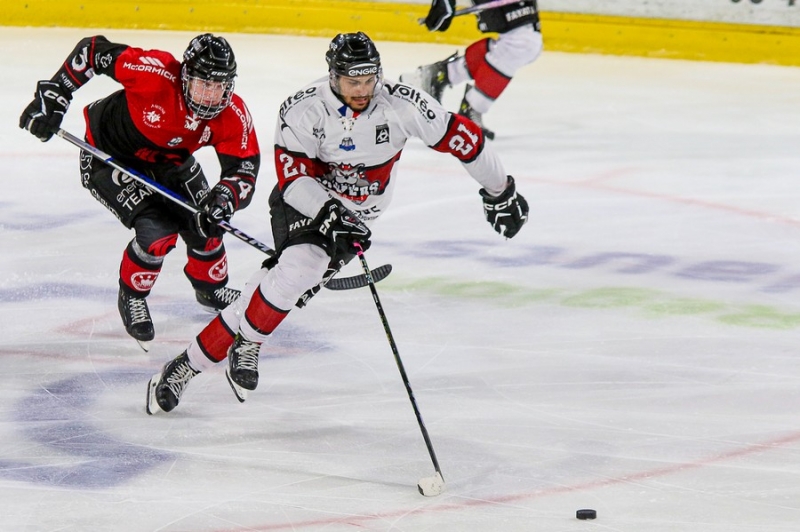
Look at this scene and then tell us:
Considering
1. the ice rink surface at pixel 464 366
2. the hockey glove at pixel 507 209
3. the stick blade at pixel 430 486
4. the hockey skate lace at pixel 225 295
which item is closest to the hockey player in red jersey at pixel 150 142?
the hockey skate lace at pixel 225 295

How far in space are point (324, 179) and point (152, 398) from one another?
78 centimetres

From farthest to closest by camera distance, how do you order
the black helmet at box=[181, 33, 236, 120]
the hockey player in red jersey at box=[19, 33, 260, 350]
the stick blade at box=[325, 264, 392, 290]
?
the hockey player in red jersey at box=[19, 33, 260, 350], the black helmet at box=[181, 33, 236, 120], the stick blade at box=[325, 264, 392, 290]

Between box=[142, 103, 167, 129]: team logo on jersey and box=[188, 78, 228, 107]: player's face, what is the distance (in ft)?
0.56

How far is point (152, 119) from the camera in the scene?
3.99 m

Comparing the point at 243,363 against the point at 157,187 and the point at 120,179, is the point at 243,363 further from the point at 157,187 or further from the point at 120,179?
the point at 120,179

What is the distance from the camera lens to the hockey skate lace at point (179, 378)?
344cm

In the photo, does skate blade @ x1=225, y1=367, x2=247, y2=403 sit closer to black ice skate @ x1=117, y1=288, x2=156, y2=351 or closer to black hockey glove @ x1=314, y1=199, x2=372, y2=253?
black hockey glove @ x1=314, y1=199, x2=372, y2=253

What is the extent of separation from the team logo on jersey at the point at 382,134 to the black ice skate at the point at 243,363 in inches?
25.7

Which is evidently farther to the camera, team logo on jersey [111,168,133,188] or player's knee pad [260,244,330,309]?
team logo on jersey [111,168,133,188]

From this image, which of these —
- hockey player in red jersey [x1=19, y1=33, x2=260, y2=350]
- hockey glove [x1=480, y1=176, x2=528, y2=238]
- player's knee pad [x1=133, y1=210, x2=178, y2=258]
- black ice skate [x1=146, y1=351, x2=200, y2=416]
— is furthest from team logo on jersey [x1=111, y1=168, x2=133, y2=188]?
hockey glove [x1=480, y1=176, x2=528, y2=238]

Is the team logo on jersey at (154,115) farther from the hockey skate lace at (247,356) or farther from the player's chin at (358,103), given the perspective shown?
the hockey skate lace at (247,356)

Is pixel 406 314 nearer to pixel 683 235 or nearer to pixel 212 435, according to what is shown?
pixel 212 435

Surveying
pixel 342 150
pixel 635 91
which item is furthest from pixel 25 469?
pixel 635 91

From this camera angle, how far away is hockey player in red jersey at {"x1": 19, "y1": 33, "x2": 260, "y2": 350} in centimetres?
393
